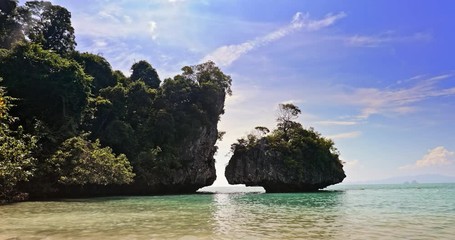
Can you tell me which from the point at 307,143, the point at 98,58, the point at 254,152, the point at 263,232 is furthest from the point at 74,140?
the point at 307,143

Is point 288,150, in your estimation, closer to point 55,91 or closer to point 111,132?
point 111,132

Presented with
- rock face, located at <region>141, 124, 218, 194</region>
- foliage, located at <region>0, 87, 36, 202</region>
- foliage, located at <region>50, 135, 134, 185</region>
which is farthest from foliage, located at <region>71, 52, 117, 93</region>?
foliage, located at <region>0, 87, 36, 202</region>

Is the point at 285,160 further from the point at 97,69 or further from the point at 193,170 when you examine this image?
the point at 97,69

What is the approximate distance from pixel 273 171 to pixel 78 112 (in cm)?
2598

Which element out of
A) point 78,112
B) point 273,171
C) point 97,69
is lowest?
point 273,171

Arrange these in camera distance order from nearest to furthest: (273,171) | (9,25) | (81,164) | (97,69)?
(81,164) < (9,25) < (97,69) < (273,171)

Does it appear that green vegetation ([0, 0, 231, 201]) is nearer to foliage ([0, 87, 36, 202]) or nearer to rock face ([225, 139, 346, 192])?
foliage ([0, 87, 36, 202])

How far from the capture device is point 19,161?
1989 cm

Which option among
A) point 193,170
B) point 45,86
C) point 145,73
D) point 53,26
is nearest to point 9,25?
point 53,26

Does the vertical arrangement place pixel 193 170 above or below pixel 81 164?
above

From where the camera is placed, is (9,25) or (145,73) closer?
(9,25)

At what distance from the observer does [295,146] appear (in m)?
47.2

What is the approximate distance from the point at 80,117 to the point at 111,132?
4688mm

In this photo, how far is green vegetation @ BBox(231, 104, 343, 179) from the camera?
46281 mm
